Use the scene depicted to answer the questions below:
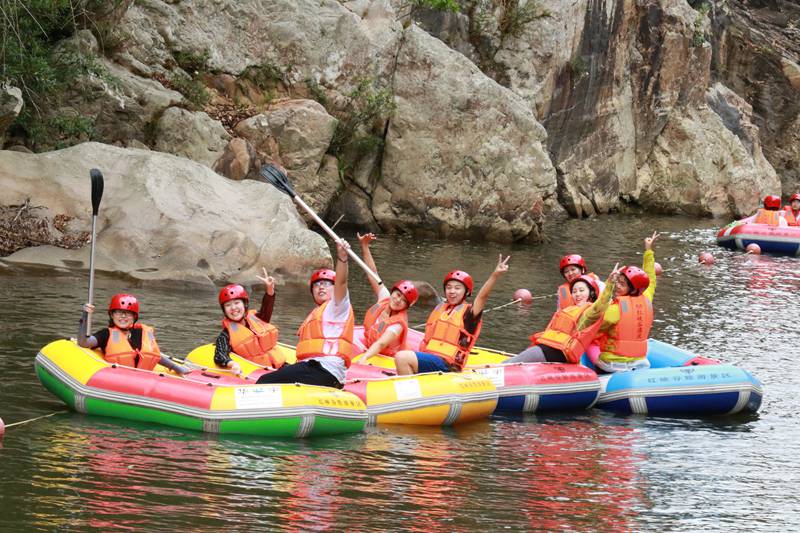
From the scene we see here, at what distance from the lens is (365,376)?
33.7 feet

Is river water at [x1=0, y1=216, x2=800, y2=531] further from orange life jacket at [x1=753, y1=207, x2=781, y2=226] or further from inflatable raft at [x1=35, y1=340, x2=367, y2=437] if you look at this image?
orange life jacket at [x1=753, y1=207, x2=781, y2=226]

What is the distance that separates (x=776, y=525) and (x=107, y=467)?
434cm

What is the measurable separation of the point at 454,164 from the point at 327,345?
12440 millimetres

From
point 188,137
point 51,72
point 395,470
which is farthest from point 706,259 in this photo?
point 395,470

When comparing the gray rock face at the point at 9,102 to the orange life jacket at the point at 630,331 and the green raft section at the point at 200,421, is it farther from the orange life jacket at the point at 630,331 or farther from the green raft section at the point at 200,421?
the orange life jacket at the point at 630,331

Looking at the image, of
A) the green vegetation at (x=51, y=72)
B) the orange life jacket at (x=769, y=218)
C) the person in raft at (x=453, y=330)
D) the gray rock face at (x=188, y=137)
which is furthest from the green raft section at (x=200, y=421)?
the orange life jacket at (x=769, y=218)

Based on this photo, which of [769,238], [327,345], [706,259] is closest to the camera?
[327,345]

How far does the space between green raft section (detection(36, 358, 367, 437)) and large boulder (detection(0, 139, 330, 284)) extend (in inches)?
222

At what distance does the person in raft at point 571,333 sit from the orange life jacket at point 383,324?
1005 millimetres

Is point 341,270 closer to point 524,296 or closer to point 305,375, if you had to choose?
point 305,375

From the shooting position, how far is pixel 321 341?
9.94 meters

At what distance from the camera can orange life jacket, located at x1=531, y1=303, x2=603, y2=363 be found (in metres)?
10.9

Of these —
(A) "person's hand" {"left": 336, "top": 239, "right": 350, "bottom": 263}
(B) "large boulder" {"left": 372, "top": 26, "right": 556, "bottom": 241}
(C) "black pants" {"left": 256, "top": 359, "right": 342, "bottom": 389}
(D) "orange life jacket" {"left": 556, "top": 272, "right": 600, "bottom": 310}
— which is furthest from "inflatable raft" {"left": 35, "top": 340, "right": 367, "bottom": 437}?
(B) "large boulder" {"left": 372, "top": 26, "right": 556, "bottom": 241}

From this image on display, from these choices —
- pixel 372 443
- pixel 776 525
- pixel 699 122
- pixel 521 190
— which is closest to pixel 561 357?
pixel 372 443
